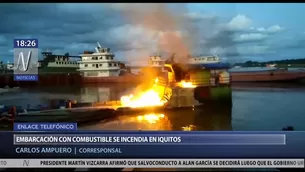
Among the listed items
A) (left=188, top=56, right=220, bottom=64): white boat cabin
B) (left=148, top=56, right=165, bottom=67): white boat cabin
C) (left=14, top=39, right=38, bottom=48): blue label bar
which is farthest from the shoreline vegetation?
(left=14, top=39, right=38, bottom=48): blue label bar

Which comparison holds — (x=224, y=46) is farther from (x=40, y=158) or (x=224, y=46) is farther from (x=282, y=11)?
(x=40, y=158)

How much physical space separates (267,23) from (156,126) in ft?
2.57

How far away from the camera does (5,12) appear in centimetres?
212

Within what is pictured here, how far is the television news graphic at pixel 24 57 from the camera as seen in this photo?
6.86ft

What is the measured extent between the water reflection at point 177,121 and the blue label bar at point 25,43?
1.67 feet

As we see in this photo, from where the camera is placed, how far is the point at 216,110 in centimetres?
217

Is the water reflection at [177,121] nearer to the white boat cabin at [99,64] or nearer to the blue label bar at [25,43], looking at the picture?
the white boat cabin at [99,64]

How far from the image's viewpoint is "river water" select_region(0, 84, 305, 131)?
2.11 m

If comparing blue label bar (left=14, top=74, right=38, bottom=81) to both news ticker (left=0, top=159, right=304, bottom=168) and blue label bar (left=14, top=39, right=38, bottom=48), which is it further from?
news ticker (left=0, top=159, right=304, bottom=168)

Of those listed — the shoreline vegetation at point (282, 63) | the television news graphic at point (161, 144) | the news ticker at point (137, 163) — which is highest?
the shoreline vegetation at point (282, 63)

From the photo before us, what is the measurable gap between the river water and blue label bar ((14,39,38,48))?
0.23 meters

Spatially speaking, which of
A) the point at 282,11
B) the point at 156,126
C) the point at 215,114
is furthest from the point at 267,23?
the point at 156,126

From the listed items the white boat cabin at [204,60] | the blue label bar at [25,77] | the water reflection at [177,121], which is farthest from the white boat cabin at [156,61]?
the blue label bar at [25,77]

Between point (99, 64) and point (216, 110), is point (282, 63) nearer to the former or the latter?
point (216, 110)
